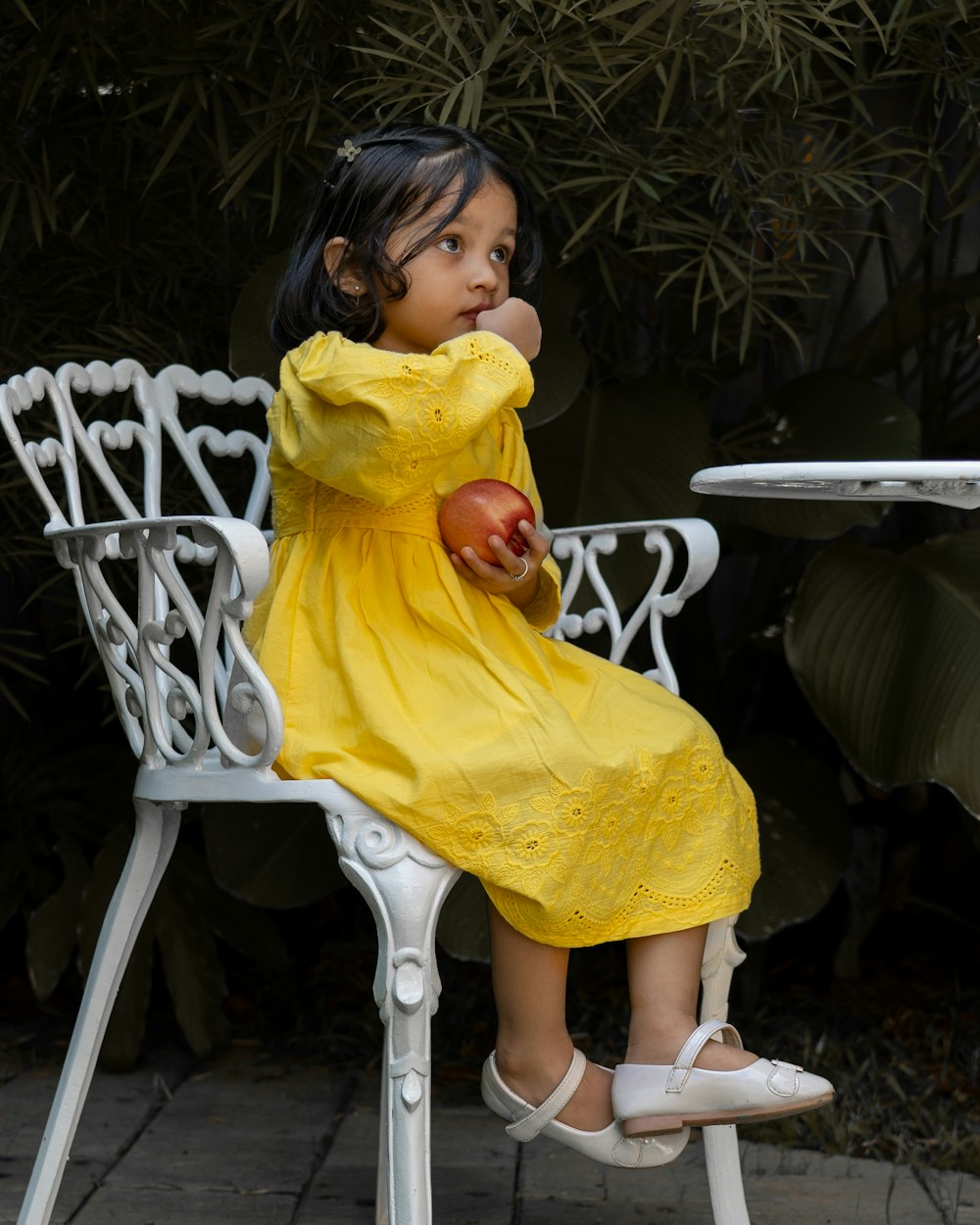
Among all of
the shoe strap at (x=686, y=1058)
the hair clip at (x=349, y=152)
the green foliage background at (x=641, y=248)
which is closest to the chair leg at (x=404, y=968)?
the shoe strap at (x=686, y=1058)

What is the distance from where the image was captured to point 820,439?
7.27 ft

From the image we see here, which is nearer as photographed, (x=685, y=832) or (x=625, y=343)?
(x=685, y=832)

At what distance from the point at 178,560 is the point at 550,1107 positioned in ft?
2.58

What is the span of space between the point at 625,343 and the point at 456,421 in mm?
1377

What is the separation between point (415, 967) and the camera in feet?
3.95

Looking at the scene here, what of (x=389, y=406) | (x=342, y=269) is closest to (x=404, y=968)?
(x=389, y=406)

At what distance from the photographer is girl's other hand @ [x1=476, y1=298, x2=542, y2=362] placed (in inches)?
56.6

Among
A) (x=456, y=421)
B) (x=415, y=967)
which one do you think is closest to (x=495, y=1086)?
(x=415, y=967)

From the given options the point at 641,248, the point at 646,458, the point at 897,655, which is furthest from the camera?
the point at 646,458

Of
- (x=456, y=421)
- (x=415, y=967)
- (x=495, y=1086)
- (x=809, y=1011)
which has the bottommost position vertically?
(x=809, y=1011)

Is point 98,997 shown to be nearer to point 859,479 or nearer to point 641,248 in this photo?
point 859,479

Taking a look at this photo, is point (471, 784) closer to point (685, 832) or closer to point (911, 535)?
point (685, 832)

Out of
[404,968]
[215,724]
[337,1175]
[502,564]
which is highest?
[502,564]

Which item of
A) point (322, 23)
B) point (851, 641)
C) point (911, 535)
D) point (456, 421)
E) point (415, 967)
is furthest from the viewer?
point (911, 535)
